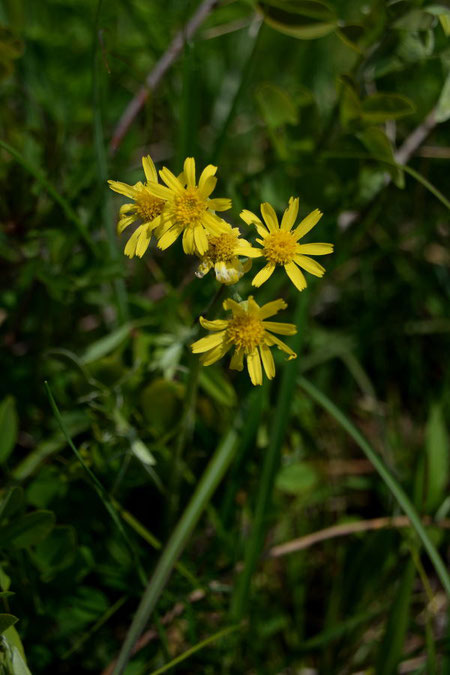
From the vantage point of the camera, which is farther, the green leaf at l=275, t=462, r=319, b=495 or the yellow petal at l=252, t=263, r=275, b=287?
the green leaf at l=275, t=462, r=319, b=495

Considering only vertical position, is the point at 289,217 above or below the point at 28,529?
above

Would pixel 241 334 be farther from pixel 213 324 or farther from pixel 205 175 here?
pixel 205 175

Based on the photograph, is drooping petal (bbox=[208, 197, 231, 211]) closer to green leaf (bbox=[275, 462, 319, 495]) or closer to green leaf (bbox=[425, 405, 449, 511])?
green leaf (bbox=[275, 462, 319, 495])

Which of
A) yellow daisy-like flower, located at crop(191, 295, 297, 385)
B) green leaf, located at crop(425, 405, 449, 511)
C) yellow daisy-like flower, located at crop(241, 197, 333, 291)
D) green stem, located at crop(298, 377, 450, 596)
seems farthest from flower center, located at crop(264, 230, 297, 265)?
green leaf, located at crop(425, 405, 449, 511)

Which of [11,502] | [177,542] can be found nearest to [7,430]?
[11,502]

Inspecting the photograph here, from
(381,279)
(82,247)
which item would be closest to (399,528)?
(381,279)

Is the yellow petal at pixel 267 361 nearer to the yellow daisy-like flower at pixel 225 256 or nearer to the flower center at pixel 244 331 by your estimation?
the flower center at pixel 244 331
